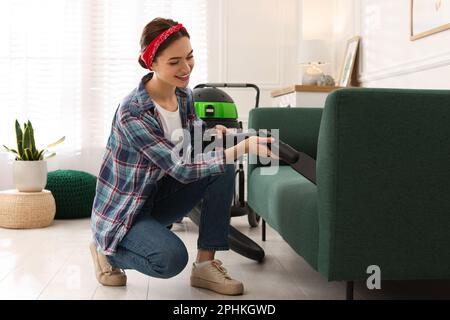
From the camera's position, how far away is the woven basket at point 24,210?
11.4ft

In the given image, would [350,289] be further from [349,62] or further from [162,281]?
[349,62]

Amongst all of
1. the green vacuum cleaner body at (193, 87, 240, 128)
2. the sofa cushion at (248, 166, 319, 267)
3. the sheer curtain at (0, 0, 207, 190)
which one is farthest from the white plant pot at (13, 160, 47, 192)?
the sofa cushion at (248, 166, 319, 267)

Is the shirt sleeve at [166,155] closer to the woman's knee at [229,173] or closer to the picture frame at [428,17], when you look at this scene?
the woman's knee at [229,173]

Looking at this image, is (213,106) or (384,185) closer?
(384,185)

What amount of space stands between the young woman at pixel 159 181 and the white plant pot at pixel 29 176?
5.17 feet

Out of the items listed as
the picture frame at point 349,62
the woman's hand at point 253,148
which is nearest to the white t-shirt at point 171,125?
A: the woman's hand at point 253,148

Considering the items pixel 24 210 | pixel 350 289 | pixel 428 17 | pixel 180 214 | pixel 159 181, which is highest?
pixel 428 17

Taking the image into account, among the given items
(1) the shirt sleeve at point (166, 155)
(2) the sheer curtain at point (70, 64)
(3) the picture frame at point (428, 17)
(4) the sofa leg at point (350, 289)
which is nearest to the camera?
(4) the sofa leg at point (350, 289)

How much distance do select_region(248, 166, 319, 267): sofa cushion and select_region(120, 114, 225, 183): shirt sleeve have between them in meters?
0.28

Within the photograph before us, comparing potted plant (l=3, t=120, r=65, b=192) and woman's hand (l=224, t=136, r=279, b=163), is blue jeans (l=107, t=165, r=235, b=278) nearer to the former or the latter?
woman's hand (l=224, t=136, r=279, b=163)

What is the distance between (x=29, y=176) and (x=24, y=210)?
208 mm

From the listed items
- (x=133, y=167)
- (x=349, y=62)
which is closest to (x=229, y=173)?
(x=133, y=167)

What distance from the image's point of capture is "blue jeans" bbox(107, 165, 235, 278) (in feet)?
6.34

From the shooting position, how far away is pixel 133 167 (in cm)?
194
